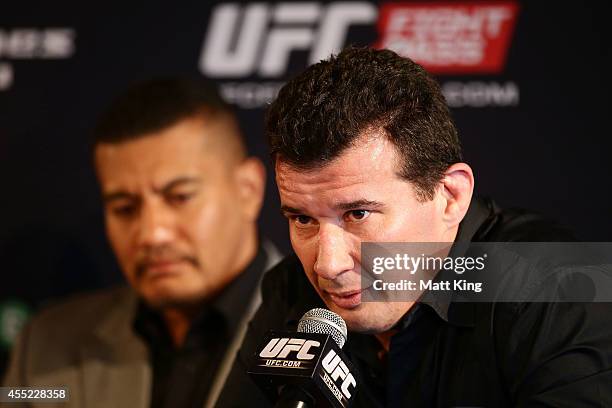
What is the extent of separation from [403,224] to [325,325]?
9.5 inches

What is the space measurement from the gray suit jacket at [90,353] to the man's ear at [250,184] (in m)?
0.12

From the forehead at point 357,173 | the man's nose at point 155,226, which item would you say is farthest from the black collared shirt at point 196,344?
the forehead at point 357,173

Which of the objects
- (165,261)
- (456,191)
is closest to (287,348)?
(456,191)

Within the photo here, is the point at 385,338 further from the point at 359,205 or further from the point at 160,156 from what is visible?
the point at 160,156

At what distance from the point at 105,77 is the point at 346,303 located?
4.65 ft

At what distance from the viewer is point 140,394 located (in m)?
2.29

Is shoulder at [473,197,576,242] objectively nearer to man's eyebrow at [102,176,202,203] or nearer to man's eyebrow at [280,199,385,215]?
man's eyebrow at [280,199,385,215]

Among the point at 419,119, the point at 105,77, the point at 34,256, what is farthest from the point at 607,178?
the point at 34,256

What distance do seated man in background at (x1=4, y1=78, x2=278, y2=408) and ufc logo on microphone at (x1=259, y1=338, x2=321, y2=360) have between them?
98cm

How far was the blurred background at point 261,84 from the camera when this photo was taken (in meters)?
2.37

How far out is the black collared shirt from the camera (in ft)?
7.65

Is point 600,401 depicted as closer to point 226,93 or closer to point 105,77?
point 226,93

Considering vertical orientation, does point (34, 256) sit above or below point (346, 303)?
A: above

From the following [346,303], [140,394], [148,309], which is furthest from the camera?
[148,309]
